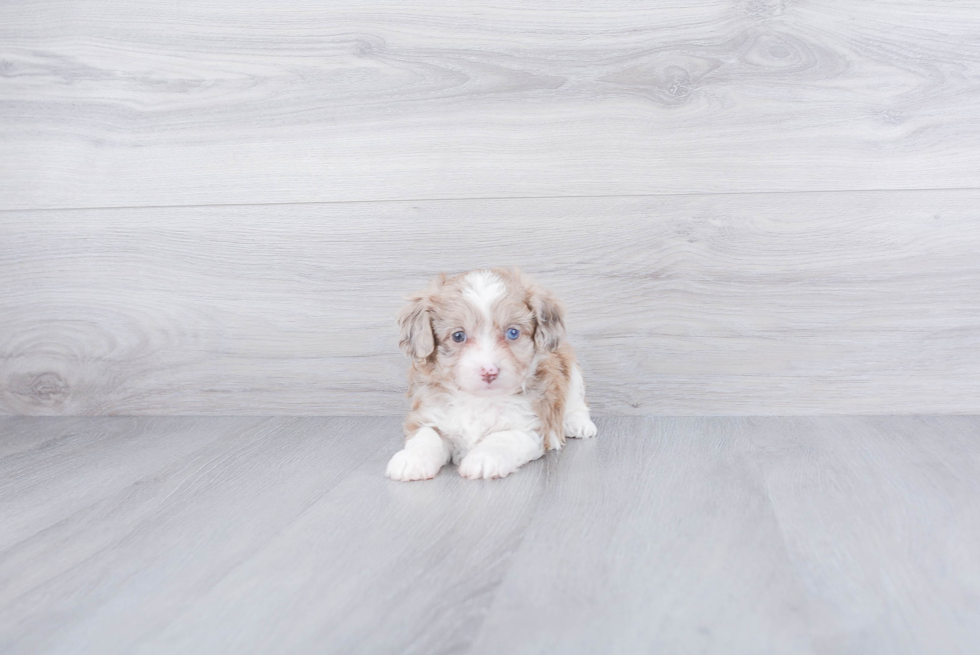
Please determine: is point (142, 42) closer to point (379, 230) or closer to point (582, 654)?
point (379, 230)

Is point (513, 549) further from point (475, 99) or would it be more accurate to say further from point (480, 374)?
point (475, 99)

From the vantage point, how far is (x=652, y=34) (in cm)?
173

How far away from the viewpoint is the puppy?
4.49 feet

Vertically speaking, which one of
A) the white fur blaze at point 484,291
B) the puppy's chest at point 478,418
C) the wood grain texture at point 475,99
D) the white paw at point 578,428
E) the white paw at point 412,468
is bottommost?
the white paw at point 578,428

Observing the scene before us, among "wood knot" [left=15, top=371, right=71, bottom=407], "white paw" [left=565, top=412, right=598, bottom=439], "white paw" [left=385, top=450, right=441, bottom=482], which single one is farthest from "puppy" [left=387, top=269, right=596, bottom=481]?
"wood knot" [left=15, top=371, right=71, bottom=407]

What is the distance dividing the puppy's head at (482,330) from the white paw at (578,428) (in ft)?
0.77

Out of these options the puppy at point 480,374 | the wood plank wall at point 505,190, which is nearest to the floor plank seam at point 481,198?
the wood plank wall at point 505,190

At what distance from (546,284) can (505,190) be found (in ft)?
0.78

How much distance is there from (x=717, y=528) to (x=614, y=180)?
0.93m

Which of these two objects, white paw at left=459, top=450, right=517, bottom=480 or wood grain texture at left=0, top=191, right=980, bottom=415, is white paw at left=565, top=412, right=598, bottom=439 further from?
white paw at left=459, top=450, right=517, bottom=480

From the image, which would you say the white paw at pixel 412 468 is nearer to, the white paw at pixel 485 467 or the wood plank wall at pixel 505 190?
the white paw at pixel 485 467

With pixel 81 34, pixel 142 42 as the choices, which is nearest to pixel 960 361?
pixel 142 42

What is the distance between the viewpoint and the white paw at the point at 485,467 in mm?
1325

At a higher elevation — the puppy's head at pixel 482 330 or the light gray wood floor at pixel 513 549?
the puppy's head at pixel 482 330
